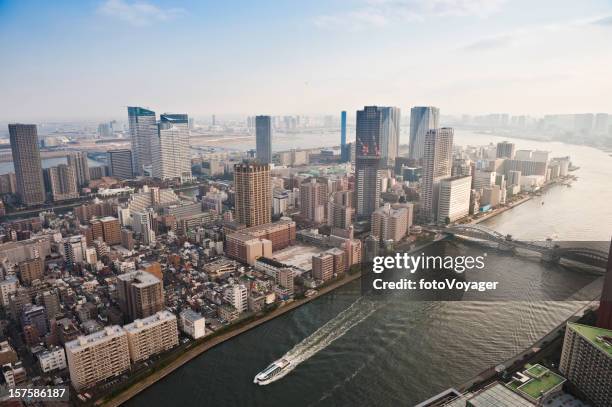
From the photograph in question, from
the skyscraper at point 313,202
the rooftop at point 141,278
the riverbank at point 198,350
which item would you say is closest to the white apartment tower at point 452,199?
the skyscraper at point 313,202

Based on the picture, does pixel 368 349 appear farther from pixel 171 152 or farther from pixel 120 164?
pixel 120 164

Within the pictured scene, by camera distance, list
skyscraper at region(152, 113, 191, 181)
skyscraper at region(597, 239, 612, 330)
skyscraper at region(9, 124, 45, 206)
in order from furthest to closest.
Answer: skyscraper at region(152, 113, 191, 181) → skyscraper at region(9, 124, 45, 206) → skyscraper at region(597, 239, 612, 330)

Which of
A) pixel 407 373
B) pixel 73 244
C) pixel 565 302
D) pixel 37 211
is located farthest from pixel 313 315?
pixel 37 211

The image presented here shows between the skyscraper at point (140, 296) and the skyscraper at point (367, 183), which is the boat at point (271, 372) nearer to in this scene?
the skyscraper at point (140, 296)

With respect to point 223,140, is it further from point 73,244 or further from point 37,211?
point 73,244

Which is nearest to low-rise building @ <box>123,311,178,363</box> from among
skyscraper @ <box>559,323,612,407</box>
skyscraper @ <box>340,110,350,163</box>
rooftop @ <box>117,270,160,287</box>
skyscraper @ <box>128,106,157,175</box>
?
Answer: rooftop @ <box>117,270,160,287</box>

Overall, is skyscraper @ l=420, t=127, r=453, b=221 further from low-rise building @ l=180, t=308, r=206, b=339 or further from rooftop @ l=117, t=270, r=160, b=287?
rooftop @ l=117, t=270, r=160, b=287
